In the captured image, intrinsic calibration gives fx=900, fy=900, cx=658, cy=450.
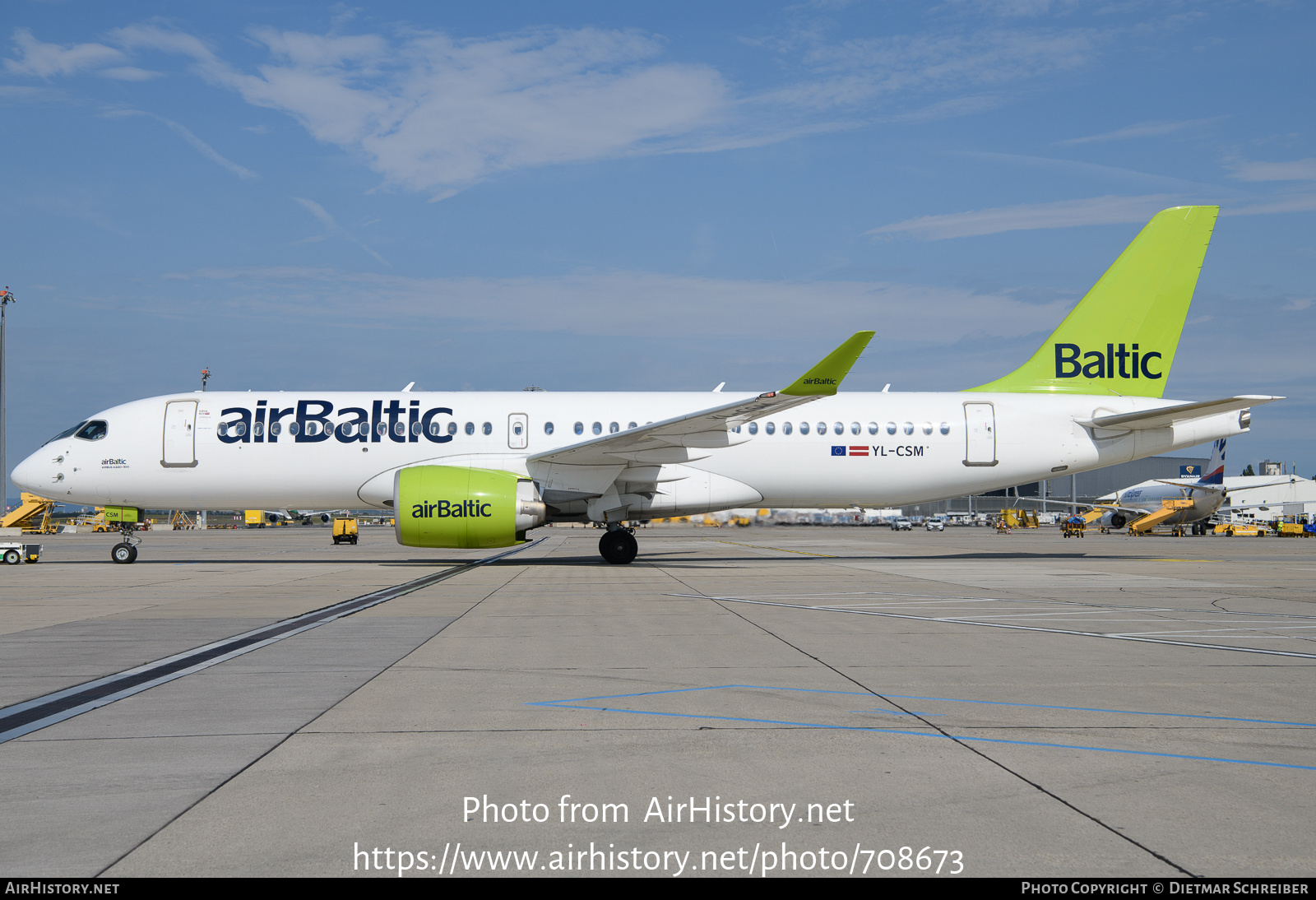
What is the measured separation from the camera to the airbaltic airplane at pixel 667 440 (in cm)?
2008

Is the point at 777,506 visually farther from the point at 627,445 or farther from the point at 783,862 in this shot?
the point at 783,862

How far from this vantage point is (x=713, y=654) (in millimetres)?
7949

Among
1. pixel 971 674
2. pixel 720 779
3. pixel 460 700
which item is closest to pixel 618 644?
pixel 460 700

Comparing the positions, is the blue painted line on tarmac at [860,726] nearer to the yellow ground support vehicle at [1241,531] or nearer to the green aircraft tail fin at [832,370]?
the green aircraft tail fin at [832,370]

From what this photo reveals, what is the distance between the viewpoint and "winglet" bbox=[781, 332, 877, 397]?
52.2 ft

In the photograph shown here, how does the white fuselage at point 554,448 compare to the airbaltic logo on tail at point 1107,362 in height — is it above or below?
below

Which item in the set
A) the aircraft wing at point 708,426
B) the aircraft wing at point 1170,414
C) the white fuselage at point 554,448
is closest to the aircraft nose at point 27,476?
the white fuselage at point 554,448

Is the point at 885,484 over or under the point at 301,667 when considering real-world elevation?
over

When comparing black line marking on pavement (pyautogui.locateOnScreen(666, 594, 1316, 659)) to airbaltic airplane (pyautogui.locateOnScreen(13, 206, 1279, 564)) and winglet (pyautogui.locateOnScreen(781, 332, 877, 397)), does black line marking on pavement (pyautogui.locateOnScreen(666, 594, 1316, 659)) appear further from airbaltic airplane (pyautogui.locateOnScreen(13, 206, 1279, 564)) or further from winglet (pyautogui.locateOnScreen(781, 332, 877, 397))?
airbaltic airplane (pyautogui.locateOnScreen(13, 206, 1279, 564))

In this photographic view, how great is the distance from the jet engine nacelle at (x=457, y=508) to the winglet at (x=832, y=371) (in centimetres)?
611

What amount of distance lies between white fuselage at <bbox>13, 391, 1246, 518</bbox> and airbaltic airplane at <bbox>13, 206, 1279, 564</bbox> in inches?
1.7

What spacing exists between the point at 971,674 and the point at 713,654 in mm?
2172

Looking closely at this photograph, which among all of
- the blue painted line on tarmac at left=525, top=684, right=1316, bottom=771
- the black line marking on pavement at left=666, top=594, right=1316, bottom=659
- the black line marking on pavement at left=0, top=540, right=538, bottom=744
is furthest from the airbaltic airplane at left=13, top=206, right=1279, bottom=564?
the blue painted line on tarmac at left=525, top=684, right=1316, bottom=771

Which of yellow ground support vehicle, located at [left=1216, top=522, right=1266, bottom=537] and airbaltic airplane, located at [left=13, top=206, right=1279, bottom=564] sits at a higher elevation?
airbaltic airplane, located at [left=13, top=206, right=1279, bottom=564]
